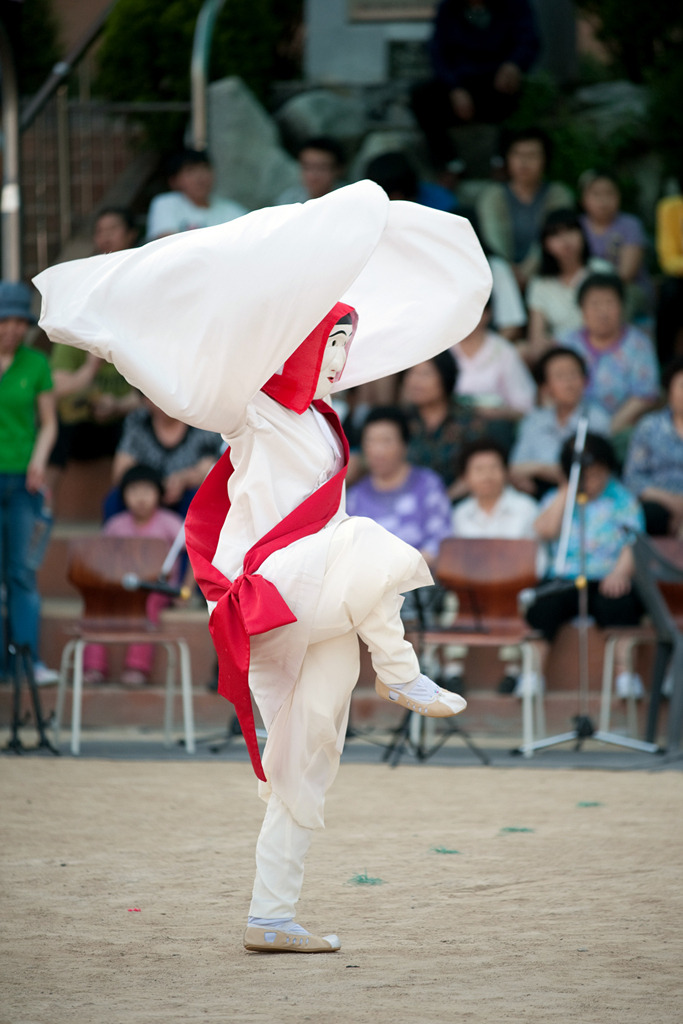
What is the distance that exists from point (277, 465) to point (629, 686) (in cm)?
429

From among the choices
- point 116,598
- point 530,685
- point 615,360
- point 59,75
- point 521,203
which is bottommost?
point 530,685

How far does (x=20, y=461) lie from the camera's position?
832cm

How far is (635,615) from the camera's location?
26.9ft

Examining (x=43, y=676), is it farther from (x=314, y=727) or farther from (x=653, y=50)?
(x=653, y=50)

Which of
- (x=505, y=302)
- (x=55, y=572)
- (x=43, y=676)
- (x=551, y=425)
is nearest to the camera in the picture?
(x=43, y=676)

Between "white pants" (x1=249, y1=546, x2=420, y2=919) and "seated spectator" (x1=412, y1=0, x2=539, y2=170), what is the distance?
7.94 metres

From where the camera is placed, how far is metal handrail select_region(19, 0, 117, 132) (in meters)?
10.5

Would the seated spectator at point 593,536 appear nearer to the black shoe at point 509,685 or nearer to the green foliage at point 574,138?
the black shoe at point 509,685

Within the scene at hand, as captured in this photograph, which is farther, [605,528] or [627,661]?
[605,528]

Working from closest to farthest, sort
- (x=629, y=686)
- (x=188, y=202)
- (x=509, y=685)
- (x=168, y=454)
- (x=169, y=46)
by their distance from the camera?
(x=629, y=686)
(x=509, y=685)
(x=168, y=454)
(x=188, y=202)
(x=169, y=46)

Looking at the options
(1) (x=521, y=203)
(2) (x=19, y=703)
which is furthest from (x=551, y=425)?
(2) (x=19, y=703)

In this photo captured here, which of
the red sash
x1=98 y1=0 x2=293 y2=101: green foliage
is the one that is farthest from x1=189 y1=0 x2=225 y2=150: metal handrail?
the red sash

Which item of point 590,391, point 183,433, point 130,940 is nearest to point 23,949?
point 130,940

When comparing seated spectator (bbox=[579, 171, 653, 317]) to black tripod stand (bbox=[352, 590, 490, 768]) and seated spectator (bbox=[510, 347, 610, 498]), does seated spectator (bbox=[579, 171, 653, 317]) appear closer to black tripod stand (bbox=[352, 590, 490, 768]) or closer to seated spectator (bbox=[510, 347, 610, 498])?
seated spectator (bbox=[510, 347, 610, 498])
